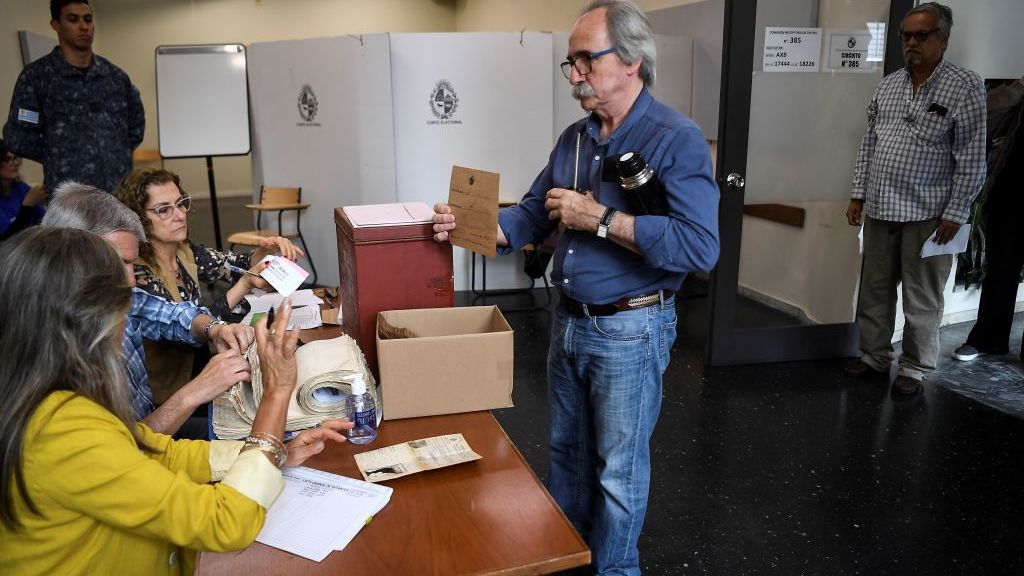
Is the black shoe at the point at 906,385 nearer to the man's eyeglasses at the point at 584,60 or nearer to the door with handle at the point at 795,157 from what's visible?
the door with handle at the point at 795,157

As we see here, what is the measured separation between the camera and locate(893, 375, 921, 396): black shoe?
3.47 metres

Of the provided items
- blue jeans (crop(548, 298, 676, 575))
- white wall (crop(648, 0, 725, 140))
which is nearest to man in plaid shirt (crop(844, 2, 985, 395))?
white wall (crop(648, 0, 725, 140))

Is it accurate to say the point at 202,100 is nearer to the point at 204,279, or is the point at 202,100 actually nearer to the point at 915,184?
the point at 204,279

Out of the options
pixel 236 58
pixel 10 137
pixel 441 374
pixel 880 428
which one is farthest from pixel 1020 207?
pixel 236 58

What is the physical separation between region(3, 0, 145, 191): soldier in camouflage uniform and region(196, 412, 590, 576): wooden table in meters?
2.81

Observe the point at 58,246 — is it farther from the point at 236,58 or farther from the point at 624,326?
the point at 236,58

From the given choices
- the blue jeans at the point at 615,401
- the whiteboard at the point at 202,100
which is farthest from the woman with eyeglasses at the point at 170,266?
the whiteboard at the point at 202,100

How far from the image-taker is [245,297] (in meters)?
2.47

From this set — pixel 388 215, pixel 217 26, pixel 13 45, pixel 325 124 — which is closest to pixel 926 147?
pixel 388 215

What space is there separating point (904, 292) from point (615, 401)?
7.99 feet

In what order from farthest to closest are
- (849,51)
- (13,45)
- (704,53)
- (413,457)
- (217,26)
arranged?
1. (217,26)
2. (13,45)
3. (704,53)
4. (849,51)
5. (413,457)

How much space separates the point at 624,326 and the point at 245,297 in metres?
1.44

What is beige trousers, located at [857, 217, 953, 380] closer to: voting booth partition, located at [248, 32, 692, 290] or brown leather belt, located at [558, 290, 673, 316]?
brown leather belt, located at [558, 290, 673, 316]

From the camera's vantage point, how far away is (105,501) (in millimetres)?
978
